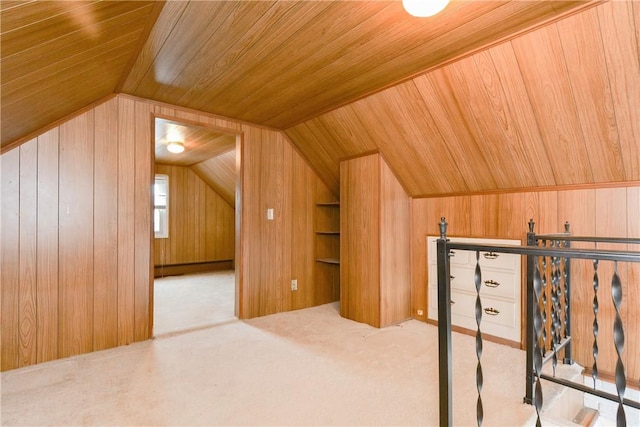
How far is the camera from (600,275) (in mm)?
2223

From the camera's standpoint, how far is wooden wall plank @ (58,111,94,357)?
248cm

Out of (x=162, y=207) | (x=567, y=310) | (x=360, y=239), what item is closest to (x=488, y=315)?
(x=567, y=310)

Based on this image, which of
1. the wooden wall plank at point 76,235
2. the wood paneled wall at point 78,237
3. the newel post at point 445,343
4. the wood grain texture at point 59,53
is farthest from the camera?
the wooden wall plank at point 76,235

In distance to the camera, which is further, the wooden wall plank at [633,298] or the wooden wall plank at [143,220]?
the wooden wall plank at [143,220]

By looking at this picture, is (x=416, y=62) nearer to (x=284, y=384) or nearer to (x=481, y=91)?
(x=481, y=91)

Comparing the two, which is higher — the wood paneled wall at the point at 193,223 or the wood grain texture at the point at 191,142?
the wood grain texture at the point at 191,142

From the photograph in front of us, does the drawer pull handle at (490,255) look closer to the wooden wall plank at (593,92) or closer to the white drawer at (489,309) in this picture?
the white drawer at (489,309)

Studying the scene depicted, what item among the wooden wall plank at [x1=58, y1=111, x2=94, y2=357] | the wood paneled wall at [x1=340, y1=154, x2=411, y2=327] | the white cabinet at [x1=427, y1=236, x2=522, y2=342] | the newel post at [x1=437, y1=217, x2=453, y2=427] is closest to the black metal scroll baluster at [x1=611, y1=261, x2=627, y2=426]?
the newel post at [x1=437, y1=217, x2=453, y2=427]

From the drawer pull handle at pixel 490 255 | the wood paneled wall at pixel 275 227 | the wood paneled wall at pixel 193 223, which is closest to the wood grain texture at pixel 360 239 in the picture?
the wood paneled wall at pixel 275 227

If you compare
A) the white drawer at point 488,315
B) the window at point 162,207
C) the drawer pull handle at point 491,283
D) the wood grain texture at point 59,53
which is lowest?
the white drawer at point 488,315

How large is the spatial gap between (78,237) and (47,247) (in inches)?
7.8

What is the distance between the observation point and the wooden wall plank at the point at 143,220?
2.79 metres

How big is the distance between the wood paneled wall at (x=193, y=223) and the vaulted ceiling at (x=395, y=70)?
3.88 m

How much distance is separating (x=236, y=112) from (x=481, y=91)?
220cm
